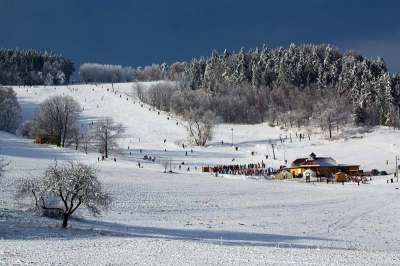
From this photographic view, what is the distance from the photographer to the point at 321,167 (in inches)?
3059

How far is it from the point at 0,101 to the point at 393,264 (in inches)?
3631

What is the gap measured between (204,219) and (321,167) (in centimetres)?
4531

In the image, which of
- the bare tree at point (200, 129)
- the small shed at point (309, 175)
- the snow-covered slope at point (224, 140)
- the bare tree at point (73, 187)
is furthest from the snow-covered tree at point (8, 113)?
the bare tree at point (73, 187)

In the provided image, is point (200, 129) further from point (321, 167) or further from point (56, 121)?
point (321, 167)

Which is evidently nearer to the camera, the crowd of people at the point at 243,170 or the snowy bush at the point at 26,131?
the crowd of people at the point at 243,170

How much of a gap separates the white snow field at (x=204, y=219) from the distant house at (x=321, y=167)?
5.52 meters

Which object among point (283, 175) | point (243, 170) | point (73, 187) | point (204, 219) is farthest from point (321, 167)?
point (73, 187)

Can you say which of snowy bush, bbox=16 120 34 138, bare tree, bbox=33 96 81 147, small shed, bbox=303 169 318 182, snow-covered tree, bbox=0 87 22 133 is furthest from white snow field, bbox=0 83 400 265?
snow-covered tree, bbox=0 87 22 133

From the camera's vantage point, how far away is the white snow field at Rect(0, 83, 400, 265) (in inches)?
715

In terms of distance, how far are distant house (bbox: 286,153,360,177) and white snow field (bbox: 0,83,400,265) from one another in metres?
5.52

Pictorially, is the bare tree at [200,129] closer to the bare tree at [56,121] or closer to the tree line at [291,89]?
the tree line at [291,89]

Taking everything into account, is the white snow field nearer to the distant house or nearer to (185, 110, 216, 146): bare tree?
the distant house

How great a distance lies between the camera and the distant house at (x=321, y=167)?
75875 mm

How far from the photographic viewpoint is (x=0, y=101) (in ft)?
326
